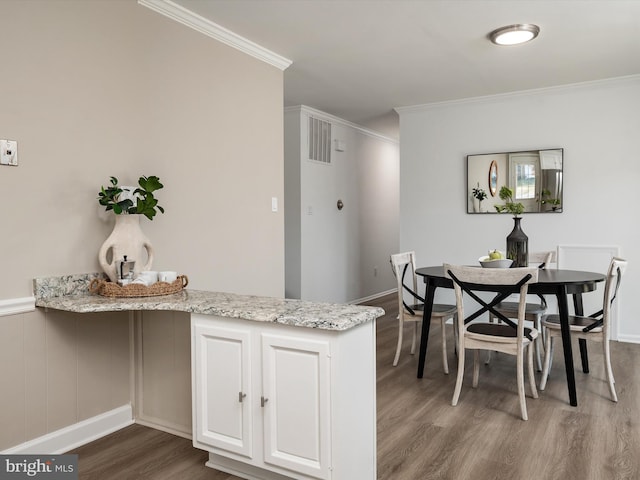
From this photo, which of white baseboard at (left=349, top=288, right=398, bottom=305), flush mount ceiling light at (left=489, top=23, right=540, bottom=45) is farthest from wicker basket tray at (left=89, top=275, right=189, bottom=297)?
white baseboard at (left=349, top=288, right=398, bottom=305)

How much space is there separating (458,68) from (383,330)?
263 cm

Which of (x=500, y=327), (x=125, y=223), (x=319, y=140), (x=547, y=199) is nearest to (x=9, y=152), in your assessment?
(x=125, y=223)

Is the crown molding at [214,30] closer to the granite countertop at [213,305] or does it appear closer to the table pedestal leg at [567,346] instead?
the granite countertop at [213,305]

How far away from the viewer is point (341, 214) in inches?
252

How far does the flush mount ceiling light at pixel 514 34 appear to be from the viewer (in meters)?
3.27

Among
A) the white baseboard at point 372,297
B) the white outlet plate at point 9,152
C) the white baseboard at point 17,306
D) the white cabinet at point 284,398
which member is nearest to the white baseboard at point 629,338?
the white baseboard at point 372,297

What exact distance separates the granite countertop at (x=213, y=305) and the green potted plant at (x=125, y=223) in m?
0.16

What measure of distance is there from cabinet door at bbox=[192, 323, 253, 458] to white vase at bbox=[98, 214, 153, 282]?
635 millimetres

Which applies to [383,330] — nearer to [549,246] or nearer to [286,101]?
[549,246]

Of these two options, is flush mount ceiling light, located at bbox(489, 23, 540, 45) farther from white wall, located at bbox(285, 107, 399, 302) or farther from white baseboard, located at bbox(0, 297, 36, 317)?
white baseboard, located at bbox(0, 297, 36, 317)

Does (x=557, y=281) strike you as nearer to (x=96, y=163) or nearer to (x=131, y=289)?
(x=131, y=289)

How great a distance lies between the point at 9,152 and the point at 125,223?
1.91 ft

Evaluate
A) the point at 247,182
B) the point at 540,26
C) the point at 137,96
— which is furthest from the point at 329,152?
the point at 137,96

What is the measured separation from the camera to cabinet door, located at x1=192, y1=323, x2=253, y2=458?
6.44ft
